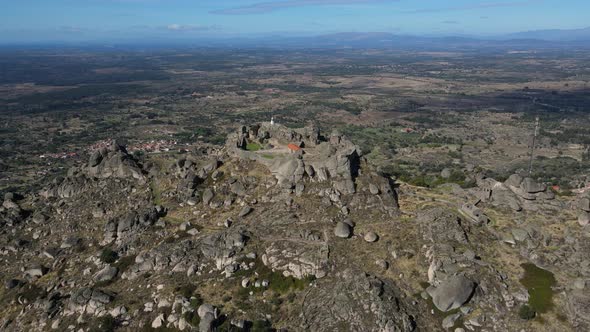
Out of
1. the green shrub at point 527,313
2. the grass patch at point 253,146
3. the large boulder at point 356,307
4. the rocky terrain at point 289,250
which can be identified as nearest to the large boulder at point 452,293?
the rocky terrain at point 289,250

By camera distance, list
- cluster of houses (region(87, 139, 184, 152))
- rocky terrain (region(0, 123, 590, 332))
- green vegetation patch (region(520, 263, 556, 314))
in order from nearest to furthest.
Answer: green vegetation patch (region(520, 263, 556, 314)) → rocky terrain (region(0, 123, 590, 332)) → cluster of houses (region(87, 139, 184, 152))

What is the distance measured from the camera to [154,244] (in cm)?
5034

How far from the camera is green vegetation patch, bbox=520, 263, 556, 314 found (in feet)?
124

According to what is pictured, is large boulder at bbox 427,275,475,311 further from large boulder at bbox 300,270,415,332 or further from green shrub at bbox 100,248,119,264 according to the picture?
green shrub at bbox 100,248,119,264

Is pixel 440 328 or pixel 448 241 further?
pixel 448 241

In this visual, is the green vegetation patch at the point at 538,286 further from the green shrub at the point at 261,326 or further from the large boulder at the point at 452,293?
the green shrub at the point at 261,326

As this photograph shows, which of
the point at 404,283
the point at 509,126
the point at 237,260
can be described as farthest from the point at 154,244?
the point at 509,126

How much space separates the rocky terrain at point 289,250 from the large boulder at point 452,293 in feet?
0.36

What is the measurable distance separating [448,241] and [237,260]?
69.7 feet

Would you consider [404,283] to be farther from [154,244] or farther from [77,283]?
[77,283]

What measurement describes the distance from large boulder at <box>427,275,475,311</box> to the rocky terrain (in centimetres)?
11

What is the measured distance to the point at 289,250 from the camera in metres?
44.7

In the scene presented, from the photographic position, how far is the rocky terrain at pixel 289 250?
38062 mm

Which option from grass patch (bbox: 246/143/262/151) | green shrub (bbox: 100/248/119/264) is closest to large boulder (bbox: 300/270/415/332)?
green shrub (bbox: 100/248/119/264)
